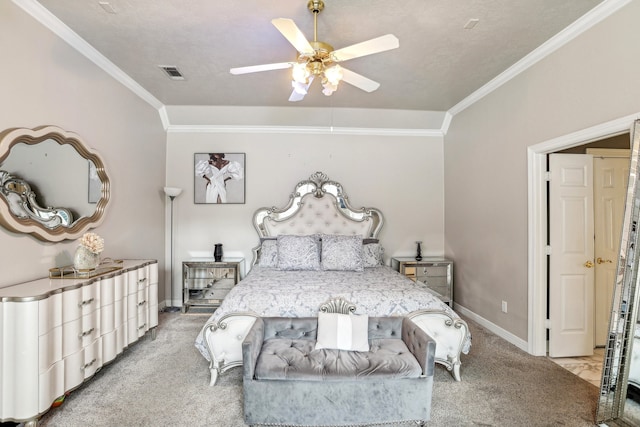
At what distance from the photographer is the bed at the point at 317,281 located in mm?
2648

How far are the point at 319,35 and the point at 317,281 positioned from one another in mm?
2383

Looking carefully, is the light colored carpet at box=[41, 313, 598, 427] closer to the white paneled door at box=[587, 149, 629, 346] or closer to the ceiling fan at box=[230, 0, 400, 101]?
the white paneled door at box=[587, 149, 629, 346]

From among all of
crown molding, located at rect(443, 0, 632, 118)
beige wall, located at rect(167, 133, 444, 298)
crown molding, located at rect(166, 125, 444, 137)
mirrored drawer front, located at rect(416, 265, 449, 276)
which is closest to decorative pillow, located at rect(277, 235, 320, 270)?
beige wall, located at rect(167, 133, 444, 298)

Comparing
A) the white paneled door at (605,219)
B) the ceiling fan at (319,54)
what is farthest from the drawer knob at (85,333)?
→ the white paneled door at (605,219)

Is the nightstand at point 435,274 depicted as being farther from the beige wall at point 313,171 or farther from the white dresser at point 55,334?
the white dresser at point 55,334

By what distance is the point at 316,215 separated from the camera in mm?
4828

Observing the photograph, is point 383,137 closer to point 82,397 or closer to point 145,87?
point 145,87

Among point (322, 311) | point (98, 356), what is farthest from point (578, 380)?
point (98, 356)

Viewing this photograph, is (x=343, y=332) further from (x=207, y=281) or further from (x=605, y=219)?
(x=605, y=219)

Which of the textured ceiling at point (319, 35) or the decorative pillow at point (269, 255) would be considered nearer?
the textured ceiling at point (319, 35)

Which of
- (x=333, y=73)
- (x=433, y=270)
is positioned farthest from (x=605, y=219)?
(x=333, y=73)

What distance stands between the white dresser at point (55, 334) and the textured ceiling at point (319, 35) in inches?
83.8

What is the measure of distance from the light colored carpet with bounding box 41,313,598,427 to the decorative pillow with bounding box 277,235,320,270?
1422 millimetres

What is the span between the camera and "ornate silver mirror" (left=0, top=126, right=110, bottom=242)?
7.45ft
